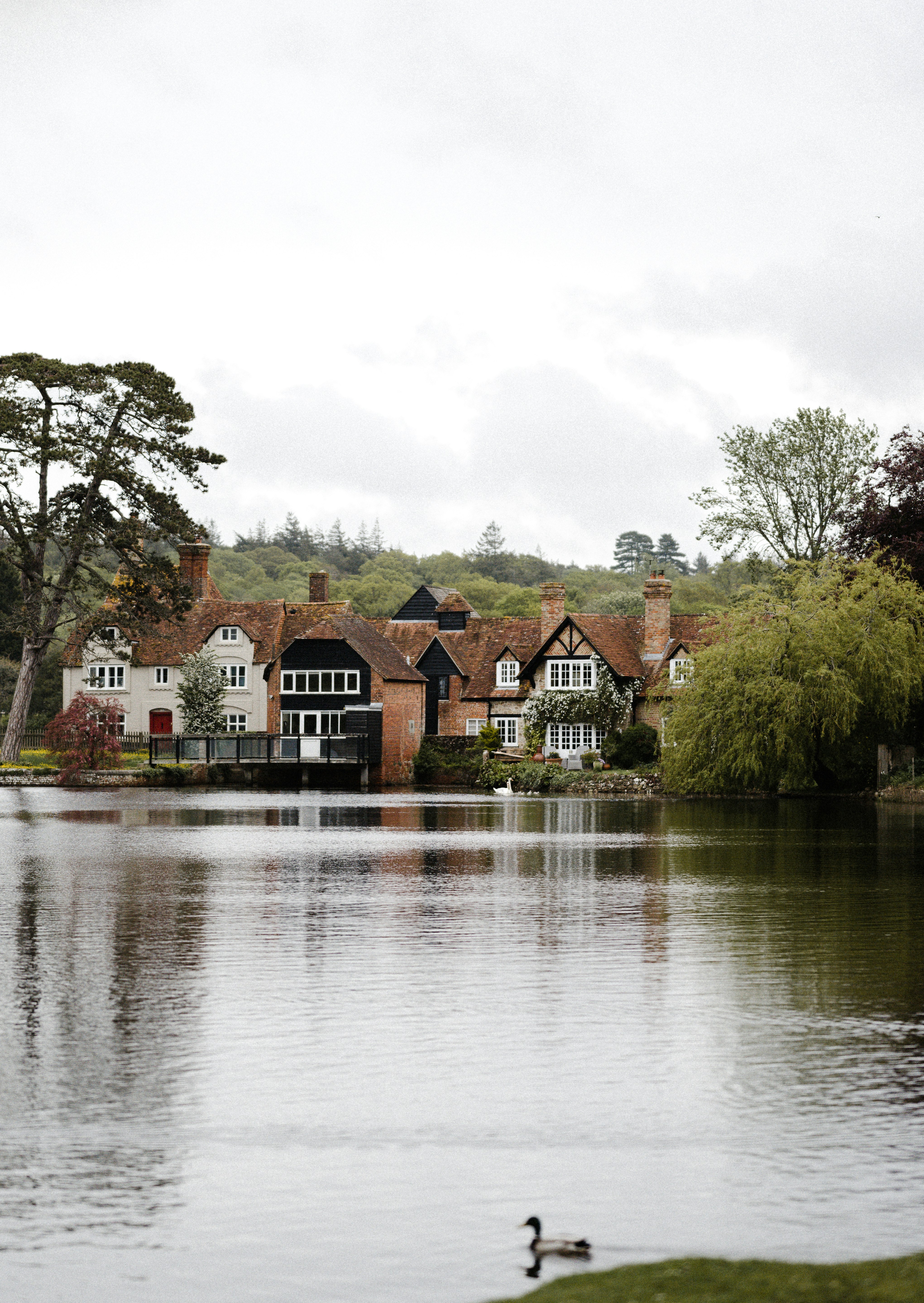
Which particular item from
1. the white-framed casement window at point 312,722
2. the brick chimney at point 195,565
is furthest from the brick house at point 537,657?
the brick chimney at point 195,565

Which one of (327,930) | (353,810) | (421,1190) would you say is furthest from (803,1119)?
(353,810)

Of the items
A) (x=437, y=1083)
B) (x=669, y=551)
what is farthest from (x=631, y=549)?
(x=437, y=1083)

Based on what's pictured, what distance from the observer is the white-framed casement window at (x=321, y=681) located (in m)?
69.6

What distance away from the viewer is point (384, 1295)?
5.41 metres

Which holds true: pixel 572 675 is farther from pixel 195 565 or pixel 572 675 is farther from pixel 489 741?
pixel 195 565

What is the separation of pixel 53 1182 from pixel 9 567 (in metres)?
74.8

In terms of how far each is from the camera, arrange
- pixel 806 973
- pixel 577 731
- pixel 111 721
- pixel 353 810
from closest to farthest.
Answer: pixel 806 973, pixel 353 810, pixel 111 721, pixel 577 731

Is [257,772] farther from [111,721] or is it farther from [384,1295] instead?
[384,1295]

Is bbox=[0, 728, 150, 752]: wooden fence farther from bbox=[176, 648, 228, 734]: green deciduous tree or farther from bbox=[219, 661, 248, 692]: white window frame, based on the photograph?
bbox=[219, 661, 248, 692]: white window frame

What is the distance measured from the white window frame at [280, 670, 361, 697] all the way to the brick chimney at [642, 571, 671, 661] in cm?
1421

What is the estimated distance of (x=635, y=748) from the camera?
6172 centimetres

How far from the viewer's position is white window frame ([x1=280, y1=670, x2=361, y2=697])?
228ft

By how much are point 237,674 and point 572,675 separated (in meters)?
17.7

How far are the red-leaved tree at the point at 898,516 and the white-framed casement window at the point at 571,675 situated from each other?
58.2ft
